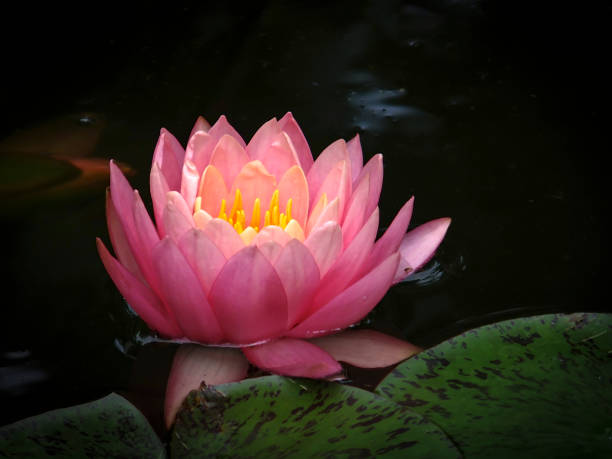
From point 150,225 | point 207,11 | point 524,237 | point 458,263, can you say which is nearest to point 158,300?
point 150,225

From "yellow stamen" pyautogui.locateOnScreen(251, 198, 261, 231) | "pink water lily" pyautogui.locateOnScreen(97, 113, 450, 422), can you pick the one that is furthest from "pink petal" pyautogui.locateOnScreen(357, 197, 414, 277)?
"yellow stamen" pyautogui.locateOnScreen(251, 198, 261, 231)

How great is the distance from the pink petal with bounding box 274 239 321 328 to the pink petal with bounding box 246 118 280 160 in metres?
0.34

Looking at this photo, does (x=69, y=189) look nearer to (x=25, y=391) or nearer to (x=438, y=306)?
(x=25, y=391)

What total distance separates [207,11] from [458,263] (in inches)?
56.4

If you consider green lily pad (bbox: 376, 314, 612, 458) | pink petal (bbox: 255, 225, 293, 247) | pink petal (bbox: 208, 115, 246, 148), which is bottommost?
green lily pad (bbox: 376, 314, 612, 458)

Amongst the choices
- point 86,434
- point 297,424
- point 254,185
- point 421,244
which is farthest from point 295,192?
point 86,434

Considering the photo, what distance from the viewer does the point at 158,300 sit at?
3.60ft

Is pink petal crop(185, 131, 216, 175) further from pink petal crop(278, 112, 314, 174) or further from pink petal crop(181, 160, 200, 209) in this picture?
pink petal crop(278, 112, 314, 174)

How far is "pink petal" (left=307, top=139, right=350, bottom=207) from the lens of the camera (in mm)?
1208

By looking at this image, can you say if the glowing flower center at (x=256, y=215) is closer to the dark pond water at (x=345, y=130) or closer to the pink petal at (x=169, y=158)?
the pink petal at (x=169, y=158)

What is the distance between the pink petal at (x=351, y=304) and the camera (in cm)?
102

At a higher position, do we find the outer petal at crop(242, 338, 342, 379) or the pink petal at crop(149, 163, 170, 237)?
the pink petal at crop(149, 163, 170, 237)

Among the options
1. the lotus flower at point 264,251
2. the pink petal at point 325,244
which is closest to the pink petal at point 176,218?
the lotus flower at point 264,251

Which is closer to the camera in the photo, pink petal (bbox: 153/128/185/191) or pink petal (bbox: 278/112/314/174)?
pink petal (bbox: 153/128/185/191)
